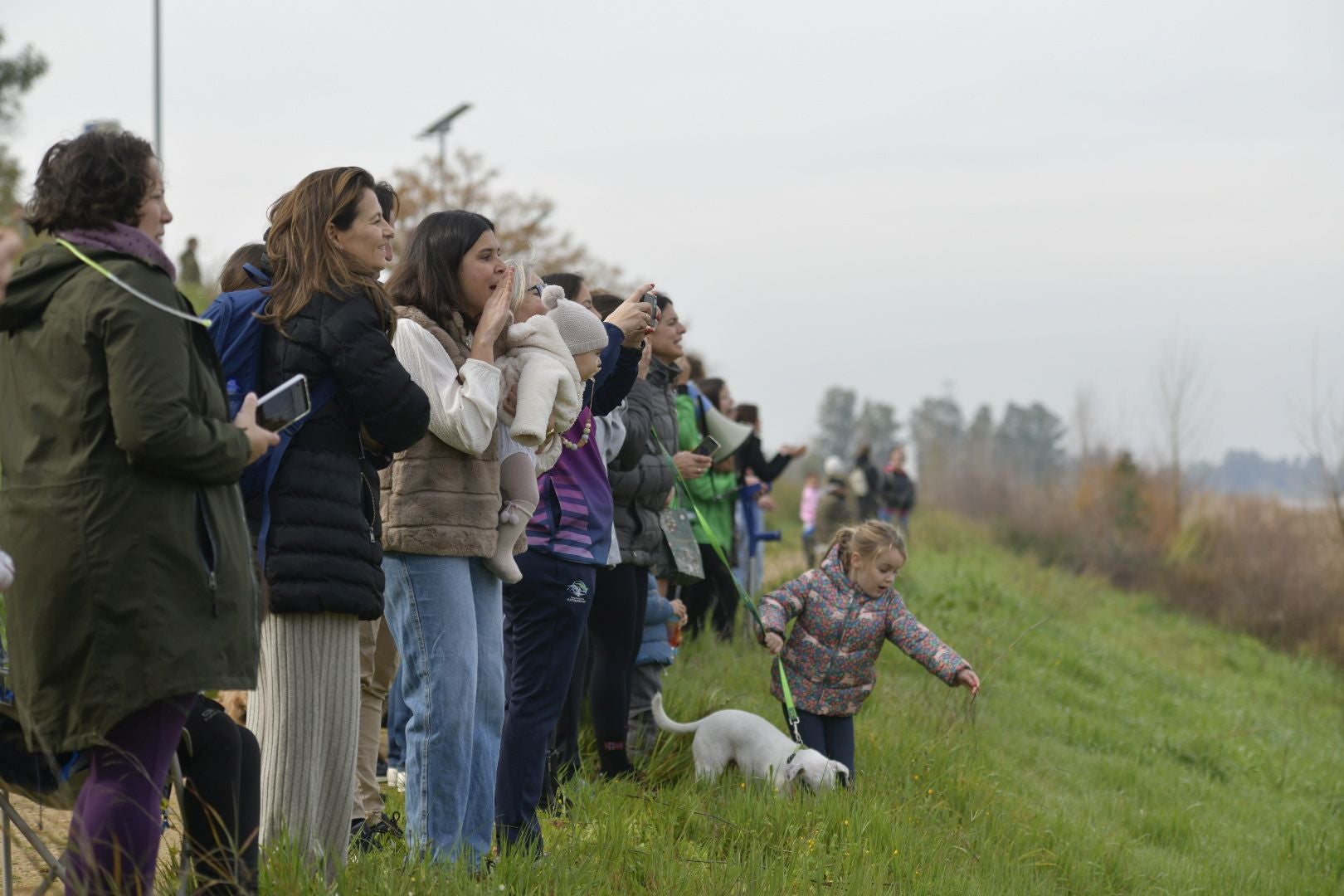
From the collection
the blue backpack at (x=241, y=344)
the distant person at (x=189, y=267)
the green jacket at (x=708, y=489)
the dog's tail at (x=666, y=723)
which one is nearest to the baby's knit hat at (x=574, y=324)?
the blue backpack at (x=241, y=344)

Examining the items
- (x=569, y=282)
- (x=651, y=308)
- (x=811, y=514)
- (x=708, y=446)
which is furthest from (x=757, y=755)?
(x=811, y=514)

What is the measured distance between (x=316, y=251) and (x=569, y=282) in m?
1.74

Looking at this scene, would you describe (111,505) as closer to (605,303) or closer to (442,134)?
(605,303)

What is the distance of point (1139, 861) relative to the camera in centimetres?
684

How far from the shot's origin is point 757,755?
5.63 meters

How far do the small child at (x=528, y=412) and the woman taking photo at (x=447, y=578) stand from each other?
8 centimetres

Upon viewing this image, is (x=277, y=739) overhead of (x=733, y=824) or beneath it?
overhead

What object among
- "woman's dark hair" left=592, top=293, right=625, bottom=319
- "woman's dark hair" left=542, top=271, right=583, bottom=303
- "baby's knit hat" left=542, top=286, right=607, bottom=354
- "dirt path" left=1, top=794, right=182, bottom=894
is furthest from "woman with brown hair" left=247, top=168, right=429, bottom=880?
"woman's dark hair" left=592, top=293, right=625, bottom=319

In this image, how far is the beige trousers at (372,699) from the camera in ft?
15.4

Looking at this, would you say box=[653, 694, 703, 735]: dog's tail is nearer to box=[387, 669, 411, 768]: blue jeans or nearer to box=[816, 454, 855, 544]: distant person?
box=[387, 669, 411, 768]: blue jeans

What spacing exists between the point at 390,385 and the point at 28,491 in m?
0.90

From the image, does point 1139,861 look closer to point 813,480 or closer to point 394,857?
point 394,857

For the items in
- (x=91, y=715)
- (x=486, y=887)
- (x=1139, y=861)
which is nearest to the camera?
(x=91, y=715)

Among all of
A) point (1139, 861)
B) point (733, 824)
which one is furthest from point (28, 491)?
point (1139, 861)
